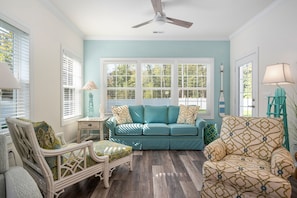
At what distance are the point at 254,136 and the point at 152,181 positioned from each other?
1438 mm

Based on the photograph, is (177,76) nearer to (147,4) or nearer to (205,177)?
(147,4)

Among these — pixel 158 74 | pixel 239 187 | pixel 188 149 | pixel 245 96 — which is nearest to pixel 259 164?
pixel 239 187

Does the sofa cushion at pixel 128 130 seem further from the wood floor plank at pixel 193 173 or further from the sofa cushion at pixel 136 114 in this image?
the wood floor plank at pixel 193 173

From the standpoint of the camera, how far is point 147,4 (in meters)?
3.20

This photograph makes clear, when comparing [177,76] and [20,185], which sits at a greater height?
[177,76]

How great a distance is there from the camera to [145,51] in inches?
198

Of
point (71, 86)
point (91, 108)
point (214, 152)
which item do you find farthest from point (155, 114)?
point (214, 152)

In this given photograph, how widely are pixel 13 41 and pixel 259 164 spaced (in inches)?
130

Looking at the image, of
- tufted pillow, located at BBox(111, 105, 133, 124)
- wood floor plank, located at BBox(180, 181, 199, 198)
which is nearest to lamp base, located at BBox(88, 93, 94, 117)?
tufted pillow, located at BBox(111, 105, 133, 124)

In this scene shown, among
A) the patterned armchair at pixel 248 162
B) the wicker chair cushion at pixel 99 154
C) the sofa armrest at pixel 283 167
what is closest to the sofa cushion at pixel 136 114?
the wicker chair cushion at pixel 99 154

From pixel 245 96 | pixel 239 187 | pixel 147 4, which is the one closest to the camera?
pixel 239 187

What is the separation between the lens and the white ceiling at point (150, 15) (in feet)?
10.4

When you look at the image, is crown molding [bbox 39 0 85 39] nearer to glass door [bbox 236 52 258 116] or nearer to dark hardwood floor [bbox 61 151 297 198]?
dark hardwood floor [bbox 61 151 297 198]

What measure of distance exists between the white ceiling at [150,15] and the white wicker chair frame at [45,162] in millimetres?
2341
